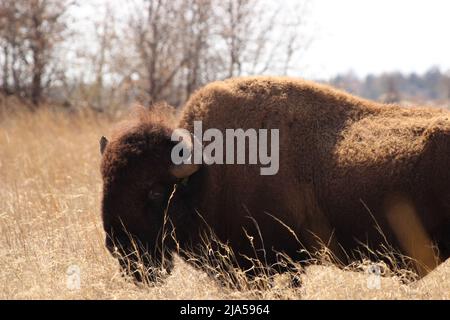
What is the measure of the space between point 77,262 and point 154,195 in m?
1.47

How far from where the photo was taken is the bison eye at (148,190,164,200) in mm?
5445

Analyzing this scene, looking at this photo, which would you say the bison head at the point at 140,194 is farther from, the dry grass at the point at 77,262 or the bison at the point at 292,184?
the dry grass at the point at 77,262

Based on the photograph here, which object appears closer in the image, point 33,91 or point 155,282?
point 155,282

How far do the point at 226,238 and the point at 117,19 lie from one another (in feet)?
43.0

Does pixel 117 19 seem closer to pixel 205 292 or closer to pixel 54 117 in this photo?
pixel 54 117

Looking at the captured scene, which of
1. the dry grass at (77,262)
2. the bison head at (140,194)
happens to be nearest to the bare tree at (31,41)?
the dry grass at (77,262)

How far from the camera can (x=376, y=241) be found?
5371 mm

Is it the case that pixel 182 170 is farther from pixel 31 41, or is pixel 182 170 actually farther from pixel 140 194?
pixel 31 41

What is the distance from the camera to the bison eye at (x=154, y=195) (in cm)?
545

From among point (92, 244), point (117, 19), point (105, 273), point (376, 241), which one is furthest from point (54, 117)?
point (376, 241)

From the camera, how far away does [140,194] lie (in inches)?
212

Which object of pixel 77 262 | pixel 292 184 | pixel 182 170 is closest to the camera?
pixel 182 170

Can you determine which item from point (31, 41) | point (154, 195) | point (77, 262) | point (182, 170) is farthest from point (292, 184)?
point (31, 41)

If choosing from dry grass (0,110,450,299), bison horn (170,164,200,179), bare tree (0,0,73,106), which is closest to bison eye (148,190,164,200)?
bison horn (170,164,200,179)
